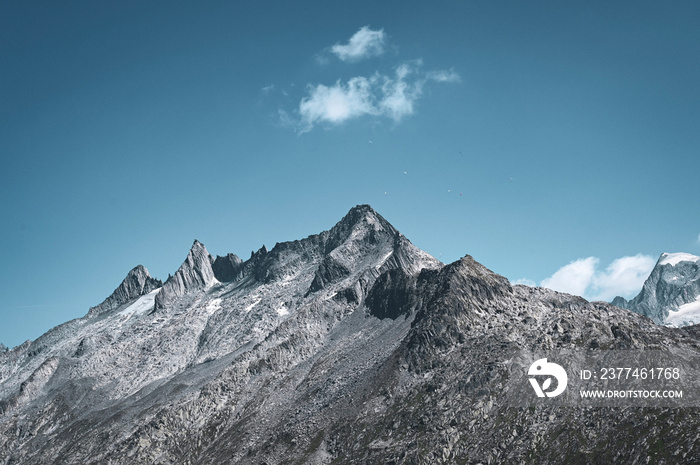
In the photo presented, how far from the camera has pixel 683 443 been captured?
498 ft

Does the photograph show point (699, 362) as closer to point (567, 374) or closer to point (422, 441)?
point (567, 374)

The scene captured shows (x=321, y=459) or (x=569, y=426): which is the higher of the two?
(x=321, y=459)

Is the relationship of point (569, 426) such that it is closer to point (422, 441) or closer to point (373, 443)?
point (422, 441)

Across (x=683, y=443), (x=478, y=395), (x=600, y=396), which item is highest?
(x=478, y=395)

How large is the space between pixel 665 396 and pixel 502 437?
1862 inches

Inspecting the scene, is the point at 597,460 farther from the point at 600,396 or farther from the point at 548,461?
the point at 600,396

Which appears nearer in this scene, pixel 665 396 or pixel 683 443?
pixel 683 443

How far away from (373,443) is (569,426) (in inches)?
2372

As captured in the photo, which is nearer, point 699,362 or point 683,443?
point 683,443

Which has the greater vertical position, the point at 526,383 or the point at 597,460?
the point at 526,383

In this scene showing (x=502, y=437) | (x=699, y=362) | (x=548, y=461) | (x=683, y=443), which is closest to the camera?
(x=683, y=443)

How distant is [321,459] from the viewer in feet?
655

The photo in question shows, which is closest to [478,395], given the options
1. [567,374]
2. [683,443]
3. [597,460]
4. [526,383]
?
[526,383]

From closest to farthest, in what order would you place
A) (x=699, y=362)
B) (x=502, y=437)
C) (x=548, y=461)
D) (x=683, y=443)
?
1. (x=683, y=443)
2. (x=548, y=461)
3. (x=502, y=437)
4. (x=699, y=362)
